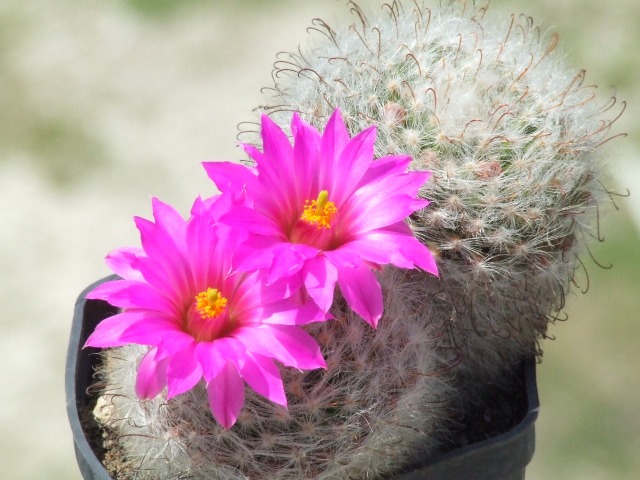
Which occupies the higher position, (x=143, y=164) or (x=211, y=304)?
(x=143, y=164)

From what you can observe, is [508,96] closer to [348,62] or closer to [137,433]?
[348,62]

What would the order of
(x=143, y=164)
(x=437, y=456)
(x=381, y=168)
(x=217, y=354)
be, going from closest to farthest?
(x=217, y=354) < (x=381, y=168) < (x=437, y=456) < (x=143, y=164)

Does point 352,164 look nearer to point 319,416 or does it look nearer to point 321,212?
point 321,212

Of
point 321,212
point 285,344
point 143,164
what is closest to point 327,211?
point 321,212

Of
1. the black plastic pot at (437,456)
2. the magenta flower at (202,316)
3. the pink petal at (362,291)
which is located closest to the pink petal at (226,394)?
the magenta flower at (202,316)

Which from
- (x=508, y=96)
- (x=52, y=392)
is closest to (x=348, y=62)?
(x=508, y=96)

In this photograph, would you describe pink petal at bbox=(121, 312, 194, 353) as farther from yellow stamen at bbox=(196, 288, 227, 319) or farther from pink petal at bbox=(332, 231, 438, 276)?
pink petal at bbox=(332, 231, 438, 276)
